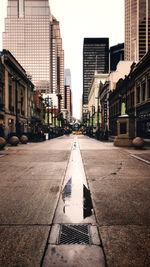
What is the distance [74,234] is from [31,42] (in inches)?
6326

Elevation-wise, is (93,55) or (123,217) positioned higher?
(93,55)

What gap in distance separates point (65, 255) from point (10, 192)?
119 inches

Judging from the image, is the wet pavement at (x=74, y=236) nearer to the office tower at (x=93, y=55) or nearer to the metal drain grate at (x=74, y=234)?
the metal drain grate at (x=74, y=234)

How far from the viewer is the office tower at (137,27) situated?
127 m

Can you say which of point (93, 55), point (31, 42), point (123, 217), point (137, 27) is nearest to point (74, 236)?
point (123, 217)

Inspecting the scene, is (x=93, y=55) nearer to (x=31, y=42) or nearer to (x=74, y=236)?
(x=31, y=42)

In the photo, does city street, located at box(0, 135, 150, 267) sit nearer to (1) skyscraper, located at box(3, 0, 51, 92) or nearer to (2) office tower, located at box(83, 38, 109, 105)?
(1) skyscraper, located at box(3, 0, 51, 92)

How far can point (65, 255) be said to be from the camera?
2.28 meters

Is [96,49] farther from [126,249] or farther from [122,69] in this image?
[126,249]

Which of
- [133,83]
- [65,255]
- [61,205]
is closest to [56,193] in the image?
[61,205]

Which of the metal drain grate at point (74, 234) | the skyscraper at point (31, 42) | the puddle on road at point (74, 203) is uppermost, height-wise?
the skyscraper at point (31, 42)

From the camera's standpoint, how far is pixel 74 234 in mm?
2797

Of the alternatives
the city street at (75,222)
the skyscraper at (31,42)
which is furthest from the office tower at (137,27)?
the city street at (75,222)

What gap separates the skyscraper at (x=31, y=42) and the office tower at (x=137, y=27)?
218 ft
